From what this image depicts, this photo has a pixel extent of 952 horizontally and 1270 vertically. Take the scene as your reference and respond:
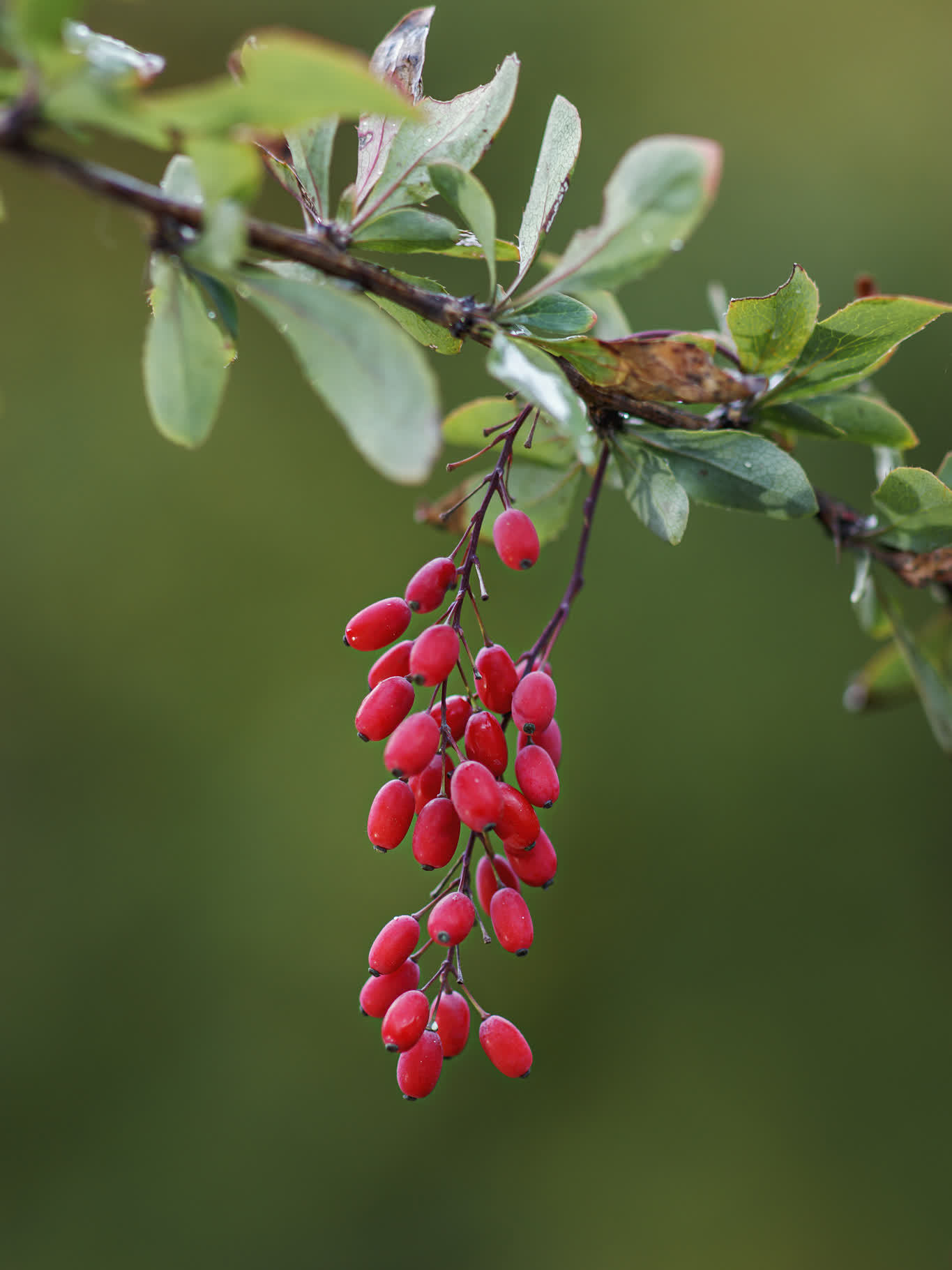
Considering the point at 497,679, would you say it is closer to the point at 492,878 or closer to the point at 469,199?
the point at 492,878

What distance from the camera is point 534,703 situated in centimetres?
62

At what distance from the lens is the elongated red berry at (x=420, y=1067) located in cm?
65

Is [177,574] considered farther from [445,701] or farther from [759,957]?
[445,701]

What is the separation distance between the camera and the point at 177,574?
262cm

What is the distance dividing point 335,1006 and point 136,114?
2.52 metres

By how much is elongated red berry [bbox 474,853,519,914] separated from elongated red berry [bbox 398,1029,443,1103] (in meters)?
0.10

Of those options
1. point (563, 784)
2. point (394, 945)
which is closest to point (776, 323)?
point (394, 945)

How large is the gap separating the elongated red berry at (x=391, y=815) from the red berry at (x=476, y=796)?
6 centimetres

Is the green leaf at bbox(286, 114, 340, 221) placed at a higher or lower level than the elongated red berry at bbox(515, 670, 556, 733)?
higher

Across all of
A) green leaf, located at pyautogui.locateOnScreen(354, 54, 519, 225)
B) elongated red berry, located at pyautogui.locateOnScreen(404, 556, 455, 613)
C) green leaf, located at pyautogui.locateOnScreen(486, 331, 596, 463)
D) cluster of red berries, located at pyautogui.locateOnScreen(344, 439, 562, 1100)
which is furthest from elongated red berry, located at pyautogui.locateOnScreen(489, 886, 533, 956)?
green leaf, located at pyautogui.locateOnScreen(354, 54, 519, 225)

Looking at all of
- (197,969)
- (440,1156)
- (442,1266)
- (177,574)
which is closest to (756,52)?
(177,574)

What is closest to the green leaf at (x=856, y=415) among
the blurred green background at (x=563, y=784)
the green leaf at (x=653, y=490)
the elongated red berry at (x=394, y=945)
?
the green leaf at (x=653, y=490)

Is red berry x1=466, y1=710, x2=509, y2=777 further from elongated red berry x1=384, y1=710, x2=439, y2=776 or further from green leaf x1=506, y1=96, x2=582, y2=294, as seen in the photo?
green leaf x1=506, y1=96, x2=582, y2=294

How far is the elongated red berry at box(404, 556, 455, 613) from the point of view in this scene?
25.3 inches
